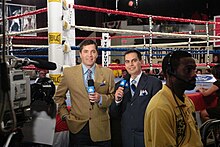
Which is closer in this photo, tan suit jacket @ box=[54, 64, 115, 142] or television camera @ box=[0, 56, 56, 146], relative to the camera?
television camera @ box=[0, 56, 56, 146]

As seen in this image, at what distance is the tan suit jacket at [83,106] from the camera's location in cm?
195

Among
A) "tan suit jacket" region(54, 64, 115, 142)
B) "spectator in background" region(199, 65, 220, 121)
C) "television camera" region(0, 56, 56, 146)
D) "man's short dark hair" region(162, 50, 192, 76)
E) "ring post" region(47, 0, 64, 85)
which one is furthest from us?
"spectator in background" region(199, 65, 220, 121)

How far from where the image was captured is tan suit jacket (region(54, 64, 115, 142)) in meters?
1.95

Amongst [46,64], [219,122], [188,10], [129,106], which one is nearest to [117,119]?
[129,106]

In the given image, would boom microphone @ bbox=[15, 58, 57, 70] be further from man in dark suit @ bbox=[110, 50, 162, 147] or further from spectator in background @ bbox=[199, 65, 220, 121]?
spectator in background @ bbox=[199, 65, 220, 121]

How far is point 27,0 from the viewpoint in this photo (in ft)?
34.5

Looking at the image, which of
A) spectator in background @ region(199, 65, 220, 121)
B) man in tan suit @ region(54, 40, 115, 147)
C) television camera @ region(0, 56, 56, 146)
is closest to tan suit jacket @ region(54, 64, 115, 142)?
man in tan suit @ region(54, 40, 115, 147)

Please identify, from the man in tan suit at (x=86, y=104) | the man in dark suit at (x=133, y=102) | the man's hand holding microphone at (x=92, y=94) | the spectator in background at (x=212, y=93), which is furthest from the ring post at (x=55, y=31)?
the spectator in background at (x=212, y=93)

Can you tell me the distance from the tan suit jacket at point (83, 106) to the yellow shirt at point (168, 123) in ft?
1.72

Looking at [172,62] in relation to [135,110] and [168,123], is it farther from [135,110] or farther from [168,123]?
[135,110]

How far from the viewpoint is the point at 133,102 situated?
2.08 meters

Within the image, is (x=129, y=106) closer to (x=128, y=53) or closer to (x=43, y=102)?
(x=128, y=53)

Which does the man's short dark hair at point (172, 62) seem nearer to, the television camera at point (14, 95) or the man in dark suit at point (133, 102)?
the man in dark suit at point (133, 102)

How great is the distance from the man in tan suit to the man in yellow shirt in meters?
0.51
